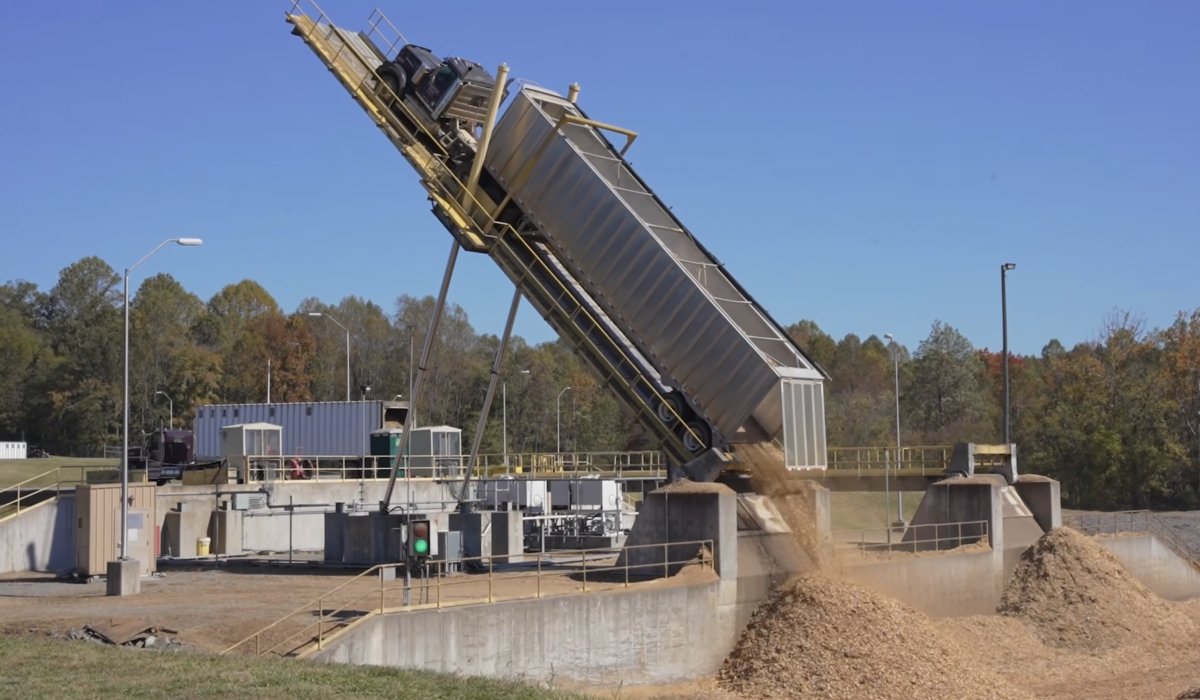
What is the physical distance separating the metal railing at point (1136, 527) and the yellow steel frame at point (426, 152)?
20.7m

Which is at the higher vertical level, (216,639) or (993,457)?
(993,457)

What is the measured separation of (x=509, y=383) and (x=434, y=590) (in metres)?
84.0

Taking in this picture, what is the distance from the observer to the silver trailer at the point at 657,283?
29906 millimetres

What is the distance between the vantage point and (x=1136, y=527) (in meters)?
59.2

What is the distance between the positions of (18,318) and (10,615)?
371 ft

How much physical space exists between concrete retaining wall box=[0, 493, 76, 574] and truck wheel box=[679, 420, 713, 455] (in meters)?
17.6

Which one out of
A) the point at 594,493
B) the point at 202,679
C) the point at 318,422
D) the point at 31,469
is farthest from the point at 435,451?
the point at 202,679

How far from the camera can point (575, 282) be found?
3244cm

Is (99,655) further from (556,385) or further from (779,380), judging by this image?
(556,385)

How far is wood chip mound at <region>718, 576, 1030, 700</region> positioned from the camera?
88.1 feet

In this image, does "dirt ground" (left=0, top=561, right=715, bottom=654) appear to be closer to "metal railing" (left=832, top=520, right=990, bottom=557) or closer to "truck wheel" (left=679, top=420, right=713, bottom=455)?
"truck wheel" (left=679, top=420, right=713, bottom=455)

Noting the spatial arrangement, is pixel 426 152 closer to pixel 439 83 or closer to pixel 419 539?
pixel 439 83

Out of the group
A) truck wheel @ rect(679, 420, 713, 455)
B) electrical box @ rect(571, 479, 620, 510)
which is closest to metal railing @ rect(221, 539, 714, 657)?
→ truck wheel @ rect(679, 420, 713, 455)

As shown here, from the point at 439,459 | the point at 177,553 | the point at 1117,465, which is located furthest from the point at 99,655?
the point at 1117,465
